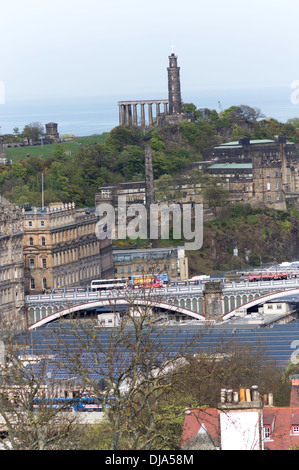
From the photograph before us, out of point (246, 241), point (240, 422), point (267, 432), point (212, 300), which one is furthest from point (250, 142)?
point (240, 422)

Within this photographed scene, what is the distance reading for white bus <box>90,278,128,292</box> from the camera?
4937 inches

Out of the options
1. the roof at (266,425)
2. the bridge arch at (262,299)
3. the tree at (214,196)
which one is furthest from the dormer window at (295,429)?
the tree at (214,196)

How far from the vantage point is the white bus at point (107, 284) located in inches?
4937

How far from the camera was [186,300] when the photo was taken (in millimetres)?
122188

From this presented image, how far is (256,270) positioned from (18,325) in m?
32.7

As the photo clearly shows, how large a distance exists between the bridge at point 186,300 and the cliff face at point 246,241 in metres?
35.6

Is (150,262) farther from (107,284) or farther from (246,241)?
(246,241)

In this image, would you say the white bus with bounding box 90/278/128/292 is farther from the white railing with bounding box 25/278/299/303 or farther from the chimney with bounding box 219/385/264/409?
the chimney with bounding box 219/385/264/409

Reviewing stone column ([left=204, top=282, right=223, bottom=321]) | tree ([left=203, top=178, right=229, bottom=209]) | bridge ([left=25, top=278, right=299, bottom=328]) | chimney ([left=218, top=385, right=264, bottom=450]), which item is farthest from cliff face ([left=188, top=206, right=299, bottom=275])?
chimney ([left=218, top=385, right=264, bottom=450])

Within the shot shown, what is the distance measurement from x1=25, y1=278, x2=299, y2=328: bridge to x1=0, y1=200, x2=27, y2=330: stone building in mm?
1343

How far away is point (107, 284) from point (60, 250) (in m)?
7.32

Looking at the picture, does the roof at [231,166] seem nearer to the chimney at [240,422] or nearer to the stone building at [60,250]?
the stone building at [60,250]
